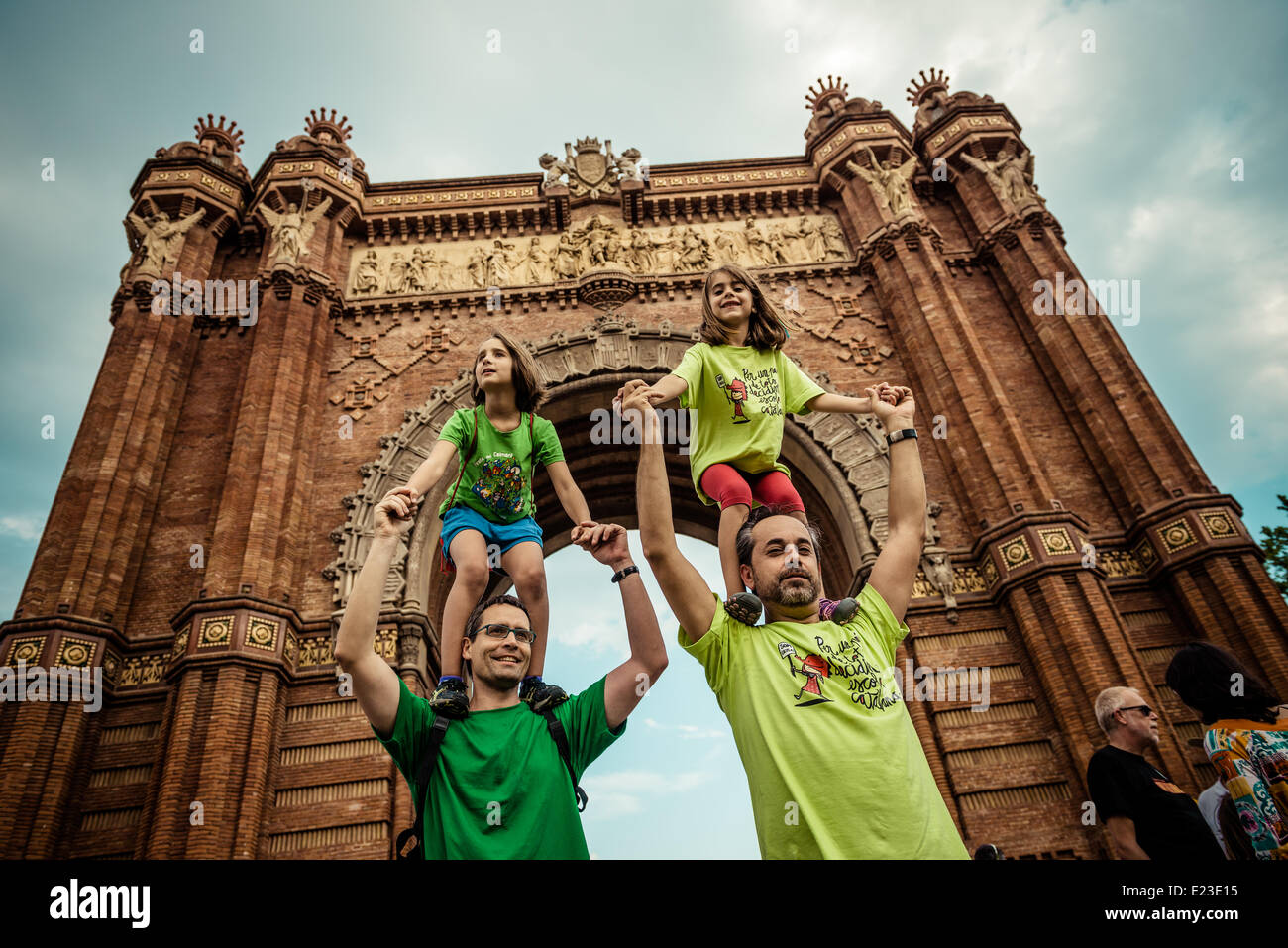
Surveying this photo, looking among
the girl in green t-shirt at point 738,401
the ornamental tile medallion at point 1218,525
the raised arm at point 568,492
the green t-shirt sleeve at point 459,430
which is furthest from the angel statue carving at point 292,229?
the ornamental tile medallion at point 1218,525

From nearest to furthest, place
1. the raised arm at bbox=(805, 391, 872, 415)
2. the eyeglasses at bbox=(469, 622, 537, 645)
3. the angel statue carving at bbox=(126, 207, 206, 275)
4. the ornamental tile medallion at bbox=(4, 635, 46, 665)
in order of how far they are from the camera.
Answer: the eyeglasses at bbox=(469, 622, 537, 645), the raised arm at bbox=(805, 391, 872, 415), the ornamental tile medallion at bbox=(4, 635, 46, 665), the angel statue carving at bbox=(126, 207, 206, 275)

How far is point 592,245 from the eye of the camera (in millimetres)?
15789

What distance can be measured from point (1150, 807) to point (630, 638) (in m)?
2.86

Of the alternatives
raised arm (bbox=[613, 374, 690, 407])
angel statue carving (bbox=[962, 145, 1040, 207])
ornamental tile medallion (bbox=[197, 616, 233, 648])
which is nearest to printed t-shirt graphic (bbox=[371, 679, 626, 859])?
raised arm (bbox=[613, 374, 690, 407])

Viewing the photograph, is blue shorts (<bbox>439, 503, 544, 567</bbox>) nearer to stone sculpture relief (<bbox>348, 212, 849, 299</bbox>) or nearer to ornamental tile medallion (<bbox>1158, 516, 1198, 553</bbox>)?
ornamental tile medallion (<bbox>1158, 516, 1198, 553</bbox>)

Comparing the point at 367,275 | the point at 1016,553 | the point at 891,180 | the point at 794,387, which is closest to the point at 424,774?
the point at 794,387

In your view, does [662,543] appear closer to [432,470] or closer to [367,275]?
[432,470]

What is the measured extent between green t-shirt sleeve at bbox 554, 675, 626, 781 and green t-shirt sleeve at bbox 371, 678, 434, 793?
59 cm

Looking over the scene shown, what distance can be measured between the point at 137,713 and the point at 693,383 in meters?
10.3

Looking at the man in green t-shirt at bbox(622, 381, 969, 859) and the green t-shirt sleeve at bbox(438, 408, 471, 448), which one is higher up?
the green t-shirt sleeve at bbox(438, 408, 471, 448)

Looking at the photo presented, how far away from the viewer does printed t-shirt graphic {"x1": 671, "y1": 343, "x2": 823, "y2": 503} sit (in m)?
4.68

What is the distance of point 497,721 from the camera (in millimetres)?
3217

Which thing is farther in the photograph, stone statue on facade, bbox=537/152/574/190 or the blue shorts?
stone statue on facade, bbox=537/152/574/190
